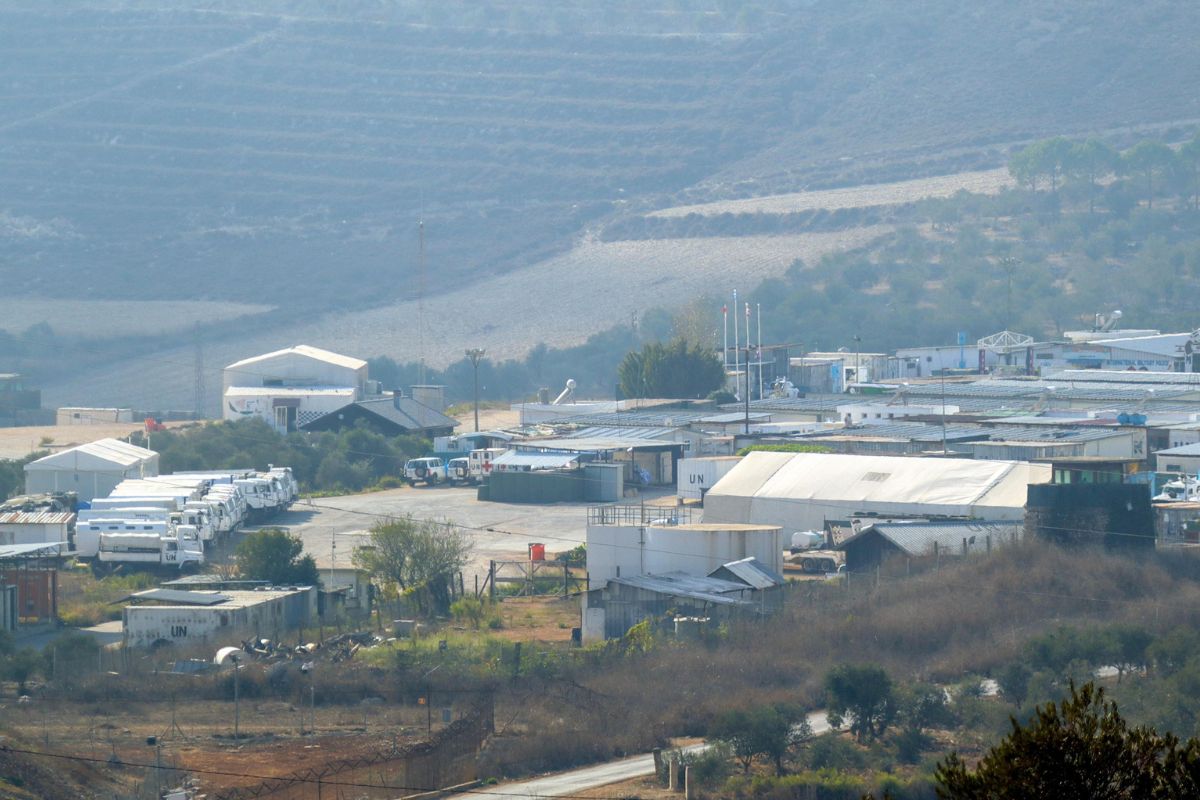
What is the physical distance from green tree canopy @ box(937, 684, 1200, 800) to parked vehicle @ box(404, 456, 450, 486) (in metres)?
27.4

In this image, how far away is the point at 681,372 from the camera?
146 ft

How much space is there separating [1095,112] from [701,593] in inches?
3847

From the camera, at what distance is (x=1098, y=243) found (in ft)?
271

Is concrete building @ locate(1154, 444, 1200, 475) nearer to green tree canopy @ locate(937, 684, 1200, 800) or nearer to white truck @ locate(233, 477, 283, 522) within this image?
white truck @ locate(233, 477, 283, 522)

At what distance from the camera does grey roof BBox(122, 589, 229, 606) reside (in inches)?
785

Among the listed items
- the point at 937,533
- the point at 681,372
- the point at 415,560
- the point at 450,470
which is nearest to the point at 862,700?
the point at 937,533

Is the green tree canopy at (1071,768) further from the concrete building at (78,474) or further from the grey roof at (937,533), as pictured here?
the concrete building at (78,474)

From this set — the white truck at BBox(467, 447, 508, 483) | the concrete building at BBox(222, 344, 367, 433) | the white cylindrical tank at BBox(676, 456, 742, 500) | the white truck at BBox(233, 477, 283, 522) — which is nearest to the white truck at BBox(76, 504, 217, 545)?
the white truck at BBox(233, 477, 283, 522)

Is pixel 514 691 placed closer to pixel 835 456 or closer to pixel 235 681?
pixel 235 681

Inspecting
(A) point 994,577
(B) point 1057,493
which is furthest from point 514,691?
(B) point 1057,493

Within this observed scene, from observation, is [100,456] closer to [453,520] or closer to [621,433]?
[453,520]

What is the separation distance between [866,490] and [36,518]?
11.0 meters

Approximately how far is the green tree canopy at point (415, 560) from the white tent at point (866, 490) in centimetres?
470

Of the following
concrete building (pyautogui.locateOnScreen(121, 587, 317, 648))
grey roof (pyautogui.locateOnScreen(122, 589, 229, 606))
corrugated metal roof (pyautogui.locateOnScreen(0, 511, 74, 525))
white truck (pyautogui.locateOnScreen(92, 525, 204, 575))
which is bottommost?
concrete building (pyautogui.locateOnScreen(121, 587, 317, 648))
